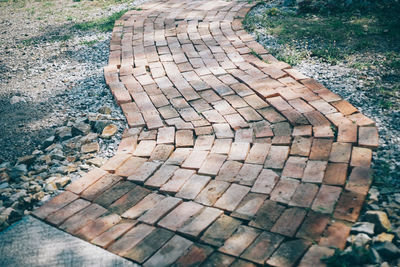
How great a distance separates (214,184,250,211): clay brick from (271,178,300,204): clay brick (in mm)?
198

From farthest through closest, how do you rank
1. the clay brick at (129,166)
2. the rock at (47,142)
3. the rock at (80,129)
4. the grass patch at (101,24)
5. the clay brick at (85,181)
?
the grass patch at (101,24), the rock at (80,129), the rock at (47,142), the clay brick at (129,166), the clay brick at (85,181)

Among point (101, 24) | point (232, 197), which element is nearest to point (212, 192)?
point (232, 197)

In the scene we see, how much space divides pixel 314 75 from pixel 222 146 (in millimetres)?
1605

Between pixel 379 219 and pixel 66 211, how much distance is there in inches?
80.9

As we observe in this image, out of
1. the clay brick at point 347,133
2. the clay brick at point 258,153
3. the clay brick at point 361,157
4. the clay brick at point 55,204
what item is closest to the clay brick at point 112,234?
the clay brick at point 55,204

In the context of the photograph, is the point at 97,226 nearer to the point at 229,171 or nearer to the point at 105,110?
the point at 229,171

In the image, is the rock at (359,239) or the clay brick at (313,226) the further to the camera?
the clay brick at (313,226)

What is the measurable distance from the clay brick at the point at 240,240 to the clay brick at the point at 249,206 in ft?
0.33

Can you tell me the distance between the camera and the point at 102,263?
203cm

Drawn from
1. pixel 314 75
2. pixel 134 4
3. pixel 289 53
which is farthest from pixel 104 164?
pixel 134 4

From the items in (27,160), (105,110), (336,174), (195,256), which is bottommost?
(195,256)

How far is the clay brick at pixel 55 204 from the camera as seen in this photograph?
242 centimetres

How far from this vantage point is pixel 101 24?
588 centimetres

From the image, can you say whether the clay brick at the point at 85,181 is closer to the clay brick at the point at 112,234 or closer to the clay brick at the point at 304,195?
the clay brick at the point at 112,234
